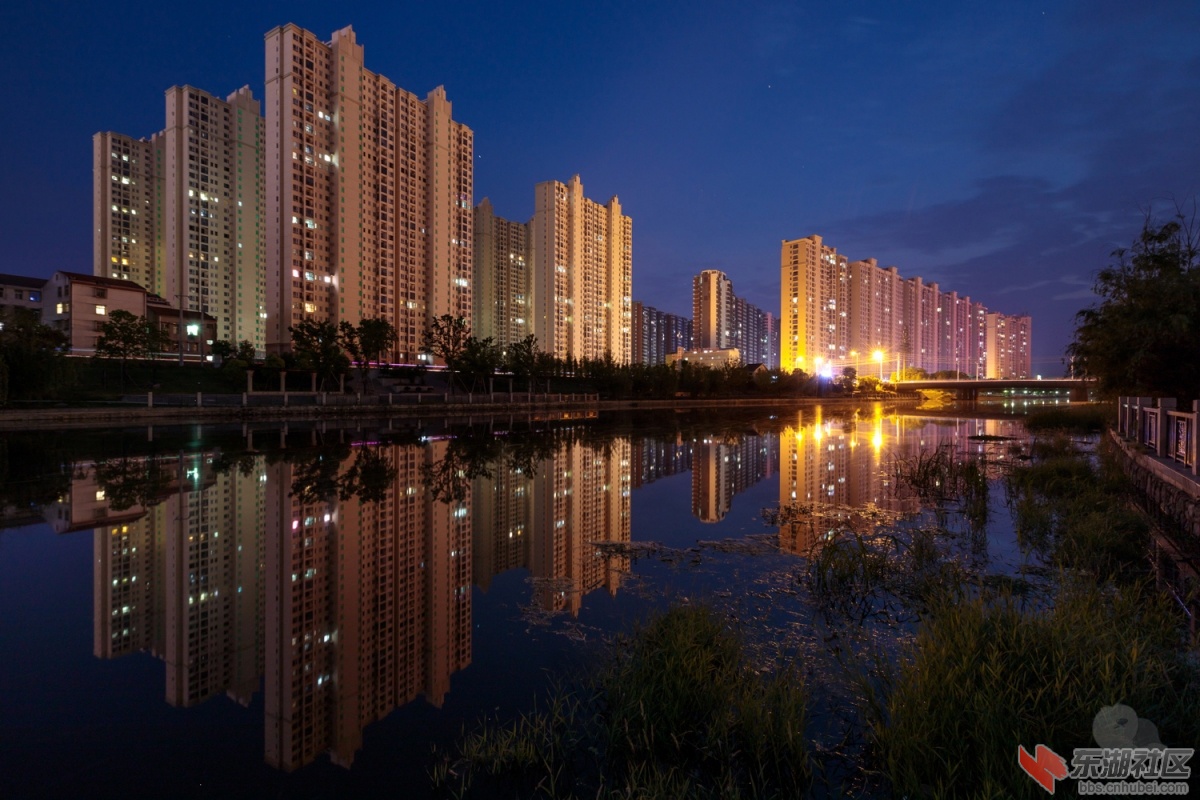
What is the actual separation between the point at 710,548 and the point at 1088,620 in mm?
5539

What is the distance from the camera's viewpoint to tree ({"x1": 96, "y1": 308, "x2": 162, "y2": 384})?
161ft

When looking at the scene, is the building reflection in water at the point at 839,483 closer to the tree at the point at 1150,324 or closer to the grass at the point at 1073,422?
the tree at the point at 1150,324

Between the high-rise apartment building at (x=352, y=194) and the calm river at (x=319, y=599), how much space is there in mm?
75131

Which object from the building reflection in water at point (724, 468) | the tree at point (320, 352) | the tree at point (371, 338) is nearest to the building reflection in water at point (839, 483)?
the building reflection in water at point (724, 468)

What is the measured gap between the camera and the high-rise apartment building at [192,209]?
9869cm

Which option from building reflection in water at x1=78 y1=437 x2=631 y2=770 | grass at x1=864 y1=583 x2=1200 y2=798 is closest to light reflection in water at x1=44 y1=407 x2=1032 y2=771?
building reflection in water at x1=78 y1=437 x2=631 y2=770

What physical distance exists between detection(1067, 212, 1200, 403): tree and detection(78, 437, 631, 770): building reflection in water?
51.9ft

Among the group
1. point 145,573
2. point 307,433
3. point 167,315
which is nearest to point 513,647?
point 145,573


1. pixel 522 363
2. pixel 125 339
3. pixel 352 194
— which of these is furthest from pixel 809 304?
pixel 125 339

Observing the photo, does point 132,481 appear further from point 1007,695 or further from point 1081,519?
point 1081,519

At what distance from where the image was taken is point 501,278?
458 feet

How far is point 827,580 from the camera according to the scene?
7391mm

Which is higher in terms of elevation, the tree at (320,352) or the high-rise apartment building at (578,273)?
the high-rise apartment building at (578,273)

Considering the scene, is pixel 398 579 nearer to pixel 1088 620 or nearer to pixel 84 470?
pixel 1088 620
